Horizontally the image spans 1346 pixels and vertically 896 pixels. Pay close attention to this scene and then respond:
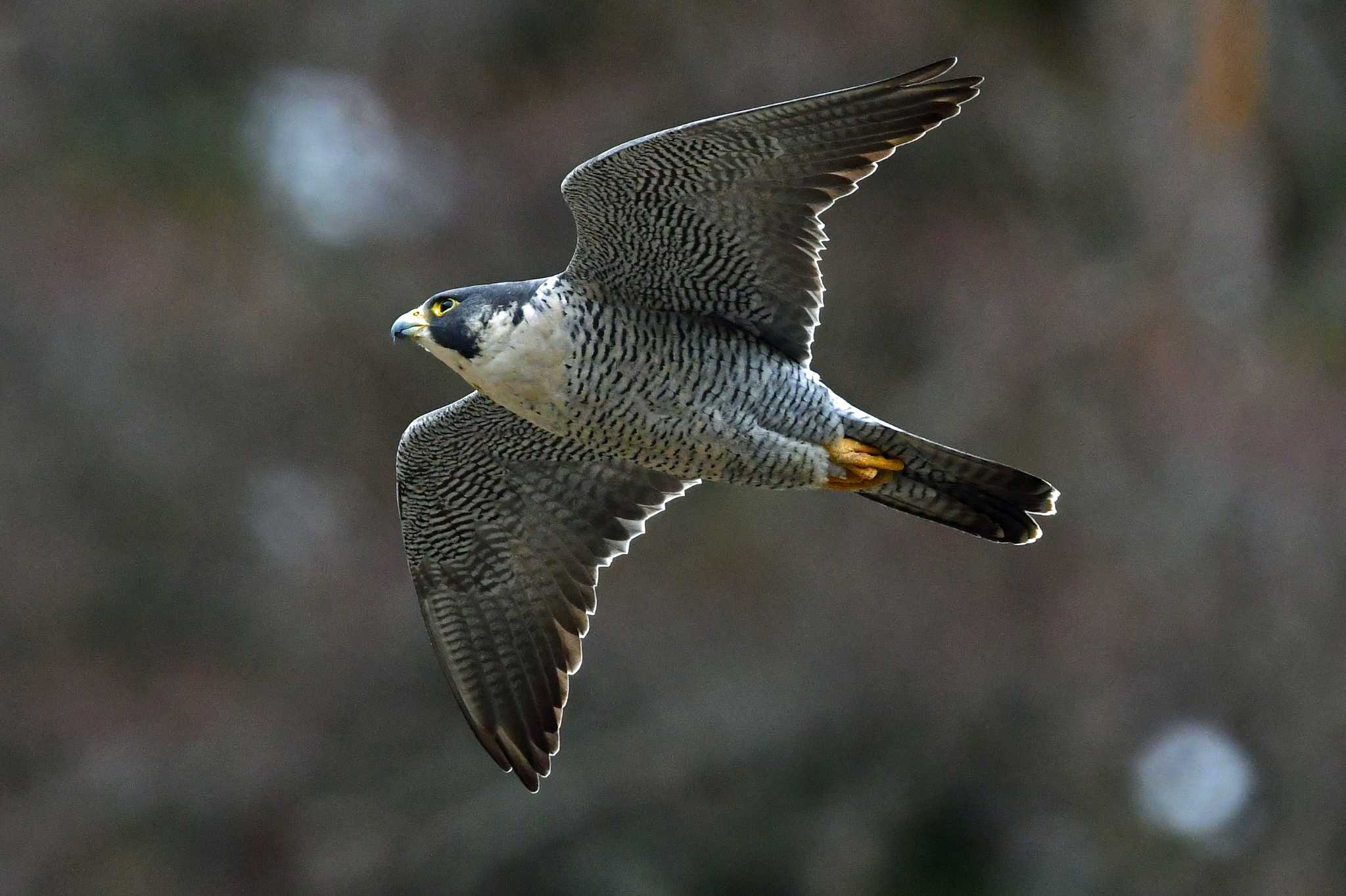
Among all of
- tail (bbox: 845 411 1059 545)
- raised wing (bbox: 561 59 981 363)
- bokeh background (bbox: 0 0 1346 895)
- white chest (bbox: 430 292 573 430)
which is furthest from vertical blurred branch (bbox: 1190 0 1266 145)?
white chest (bbox: 430 292 573 430)

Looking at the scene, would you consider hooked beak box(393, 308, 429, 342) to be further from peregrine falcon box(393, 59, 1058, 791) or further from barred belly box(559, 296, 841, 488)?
barred belly box(559, 296, 841, 488)

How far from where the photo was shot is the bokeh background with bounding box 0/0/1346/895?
13.9 meters

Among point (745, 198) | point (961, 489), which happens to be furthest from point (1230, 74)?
point (745, 198)

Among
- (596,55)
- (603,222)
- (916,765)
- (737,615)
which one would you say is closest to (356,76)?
(596,55)

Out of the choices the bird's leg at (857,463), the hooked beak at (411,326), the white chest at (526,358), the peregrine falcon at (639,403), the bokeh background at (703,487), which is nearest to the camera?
the peregrine falcon at (639,403)

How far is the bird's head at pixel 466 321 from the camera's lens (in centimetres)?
617

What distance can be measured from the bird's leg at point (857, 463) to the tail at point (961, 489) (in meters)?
0.02

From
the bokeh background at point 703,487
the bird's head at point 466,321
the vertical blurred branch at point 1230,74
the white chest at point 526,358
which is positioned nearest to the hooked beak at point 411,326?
the bird's head at point 466,321

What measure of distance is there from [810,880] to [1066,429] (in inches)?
146

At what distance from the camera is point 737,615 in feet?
49.1

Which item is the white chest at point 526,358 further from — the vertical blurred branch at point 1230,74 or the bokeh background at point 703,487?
the vertical blurred branch at point 1230,74

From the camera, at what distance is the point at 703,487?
15.1 m

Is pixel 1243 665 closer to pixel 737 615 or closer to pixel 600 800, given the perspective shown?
pixel 737 615

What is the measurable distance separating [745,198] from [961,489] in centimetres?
130
